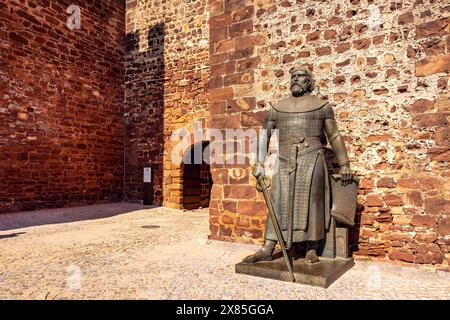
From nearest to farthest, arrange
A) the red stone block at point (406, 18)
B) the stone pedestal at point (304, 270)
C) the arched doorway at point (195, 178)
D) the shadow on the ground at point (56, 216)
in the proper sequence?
the stone pedestal at point (304, 270)
the red stone block at point (406, 18)
the shadow on the ground at point (56, 216)
the arched doorway at point (195, 178)

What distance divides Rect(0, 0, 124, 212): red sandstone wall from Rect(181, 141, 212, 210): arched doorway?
7.45 feet

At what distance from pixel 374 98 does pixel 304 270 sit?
2.02 m

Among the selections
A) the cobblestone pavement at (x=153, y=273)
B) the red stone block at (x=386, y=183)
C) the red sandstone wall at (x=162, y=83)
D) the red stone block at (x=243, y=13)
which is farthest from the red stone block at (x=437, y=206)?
→ the red sandstone wall at (x=162, y=83)

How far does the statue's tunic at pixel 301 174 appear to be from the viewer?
10.8 ft

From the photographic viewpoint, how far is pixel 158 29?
10273mm

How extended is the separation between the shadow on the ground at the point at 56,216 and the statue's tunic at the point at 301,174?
4.85m

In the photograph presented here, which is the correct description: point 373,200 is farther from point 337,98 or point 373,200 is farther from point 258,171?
point 258,171

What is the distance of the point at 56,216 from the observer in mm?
7562

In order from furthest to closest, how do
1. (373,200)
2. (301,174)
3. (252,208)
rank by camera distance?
(252,208) → (373,200) → (301,174)

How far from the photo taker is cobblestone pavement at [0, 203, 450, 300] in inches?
110

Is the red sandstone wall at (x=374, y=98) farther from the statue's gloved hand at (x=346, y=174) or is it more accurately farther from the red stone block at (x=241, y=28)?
the statue's gloved hand at (x=346, y=174)

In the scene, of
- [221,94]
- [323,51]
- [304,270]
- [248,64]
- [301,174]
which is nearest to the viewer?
[304,270]

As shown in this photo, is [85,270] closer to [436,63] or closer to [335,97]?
[335,97]

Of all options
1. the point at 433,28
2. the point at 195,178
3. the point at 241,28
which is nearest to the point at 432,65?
the point at 433,28
